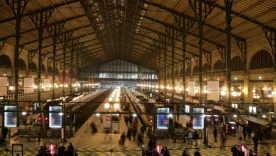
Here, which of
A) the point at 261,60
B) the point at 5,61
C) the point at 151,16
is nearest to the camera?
the point at 261,60

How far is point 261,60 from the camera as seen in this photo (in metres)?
26.5

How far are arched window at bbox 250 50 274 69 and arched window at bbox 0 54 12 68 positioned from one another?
89.3ft

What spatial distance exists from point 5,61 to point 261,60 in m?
28.2

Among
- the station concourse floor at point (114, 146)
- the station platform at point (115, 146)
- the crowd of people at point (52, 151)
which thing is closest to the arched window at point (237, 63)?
the station platform at point (115, 146)

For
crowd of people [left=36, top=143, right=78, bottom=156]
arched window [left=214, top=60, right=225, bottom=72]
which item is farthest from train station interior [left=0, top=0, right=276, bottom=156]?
arched window [left=214, top=60, right=225, bottom=72]

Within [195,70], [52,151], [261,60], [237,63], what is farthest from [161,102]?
[195,70]

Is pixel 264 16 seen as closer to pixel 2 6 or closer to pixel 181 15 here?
pixel 181 15

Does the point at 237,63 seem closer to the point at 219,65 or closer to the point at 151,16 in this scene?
the point at 219,65

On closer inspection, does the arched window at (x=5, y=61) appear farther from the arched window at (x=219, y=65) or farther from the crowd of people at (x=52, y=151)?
the arched window at (x=219, y=65)

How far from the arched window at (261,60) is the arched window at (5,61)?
27.2 m

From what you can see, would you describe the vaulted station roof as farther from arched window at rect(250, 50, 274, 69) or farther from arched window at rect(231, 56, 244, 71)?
arched window at rect(231, 56, 244, 71)

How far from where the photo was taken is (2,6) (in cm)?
2120

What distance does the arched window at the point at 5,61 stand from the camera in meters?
30.2

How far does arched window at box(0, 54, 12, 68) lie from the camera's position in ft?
99.0
